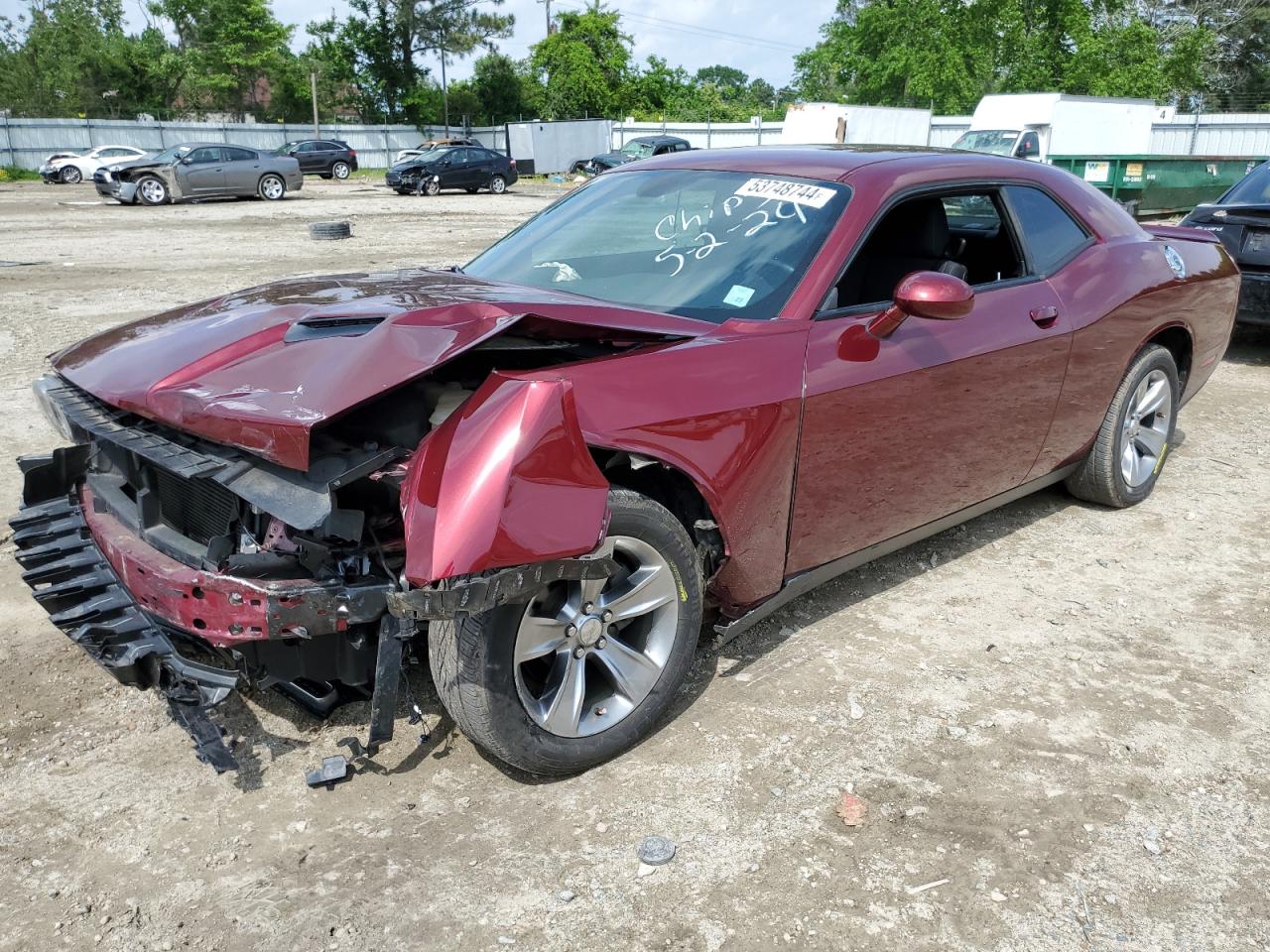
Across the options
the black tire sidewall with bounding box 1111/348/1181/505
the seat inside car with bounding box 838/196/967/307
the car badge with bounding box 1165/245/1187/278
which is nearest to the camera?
the seat inside car with bounding box 838/196/967/307

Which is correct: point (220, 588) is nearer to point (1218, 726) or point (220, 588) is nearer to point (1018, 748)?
point (1018, 748)

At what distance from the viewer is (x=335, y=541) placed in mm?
2592

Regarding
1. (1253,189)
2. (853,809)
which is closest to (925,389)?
(853,809)

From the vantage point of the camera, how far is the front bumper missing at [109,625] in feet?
8.34

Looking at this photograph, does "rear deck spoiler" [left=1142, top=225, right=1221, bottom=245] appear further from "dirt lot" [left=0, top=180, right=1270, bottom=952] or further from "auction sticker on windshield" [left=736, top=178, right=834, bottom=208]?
"auction sticker on windshield" [left=736, top=178, right=834, bottom=208]

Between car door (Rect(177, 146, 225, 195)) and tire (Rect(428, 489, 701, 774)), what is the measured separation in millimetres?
24611

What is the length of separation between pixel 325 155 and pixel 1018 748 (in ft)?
117

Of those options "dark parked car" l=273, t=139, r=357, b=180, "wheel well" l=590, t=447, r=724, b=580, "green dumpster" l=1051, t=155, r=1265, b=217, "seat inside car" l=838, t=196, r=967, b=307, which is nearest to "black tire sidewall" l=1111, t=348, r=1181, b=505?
"seat inside car" l=838, t=196, r=967, b=307

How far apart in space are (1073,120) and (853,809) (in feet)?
96.1

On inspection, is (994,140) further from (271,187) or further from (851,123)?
(271,187)

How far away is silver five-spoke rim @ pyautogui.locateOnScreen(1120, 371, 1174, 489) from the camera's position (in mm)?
4734

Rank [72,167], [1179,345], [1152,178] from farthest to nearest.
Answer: [72,167] → [1152,178] → [1179,345]

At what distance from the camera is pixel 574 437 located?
8.09 feet

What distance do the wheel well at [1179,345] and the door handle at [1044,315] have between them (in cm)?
107
